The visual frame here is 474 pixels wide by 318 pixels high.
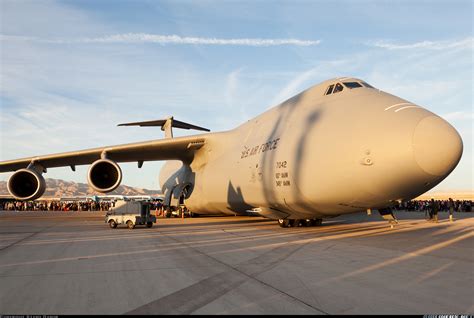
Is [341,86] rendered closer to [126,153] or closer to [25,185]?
[126,153]

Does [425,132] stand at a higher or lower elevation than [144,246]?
higher

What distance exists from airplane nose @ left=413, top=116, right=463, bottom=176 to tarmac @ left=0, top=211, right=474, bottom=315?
177 cm

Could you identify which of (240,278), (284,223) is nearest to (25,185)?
(284,223)

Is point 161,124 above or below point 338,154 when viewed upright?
above

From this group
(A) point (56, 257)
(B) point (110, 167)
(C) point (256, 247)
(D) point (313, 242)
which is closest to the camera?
(A) point (56, 257)

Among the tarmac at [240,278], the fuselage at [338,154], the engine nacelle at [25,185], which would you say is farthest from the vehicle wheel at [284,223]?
the engine nacelle at [25,185]

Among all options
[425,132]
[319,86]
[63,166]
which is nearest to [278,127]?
[319,86]

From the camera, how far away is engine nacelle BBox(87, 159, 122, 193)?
1563 centimetres

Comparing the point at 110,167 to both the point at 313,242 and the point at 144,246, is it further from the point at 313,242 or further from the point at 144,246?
the point at 313,242

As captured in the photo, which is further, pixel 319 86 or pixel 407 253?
pixel 319 86

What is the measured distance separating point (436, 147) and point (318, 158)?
284 centimetres

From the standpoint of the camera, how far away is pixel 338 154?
32.7ft

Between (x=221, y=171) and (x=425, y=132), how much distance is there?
29.1 ft

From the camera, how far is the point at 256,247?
30.5 ft
